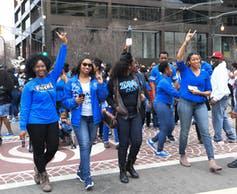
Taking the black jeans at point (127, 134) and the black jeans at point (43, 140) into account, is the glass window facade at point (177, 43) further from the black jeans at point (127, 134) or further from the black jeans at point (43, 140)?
the black jeans at point (43, 140)

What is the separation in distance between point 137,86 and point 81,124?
3.35 ft

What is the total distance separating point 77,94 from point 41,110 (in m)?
0.55

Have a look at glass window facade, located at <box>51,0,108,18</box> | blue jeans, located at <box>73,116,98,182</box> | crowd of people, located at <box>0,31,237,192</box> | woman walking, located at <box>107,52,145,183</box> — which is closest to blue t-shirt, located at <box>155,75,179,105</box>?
crowd of people, located at <box>0,31,237,192</box>

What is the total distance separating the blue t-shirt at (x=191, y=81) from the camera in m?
6.55

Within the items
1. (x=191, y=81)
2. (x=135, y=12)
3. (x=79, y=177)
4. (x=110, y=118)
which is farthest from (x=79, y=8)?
(x=79, y=177)

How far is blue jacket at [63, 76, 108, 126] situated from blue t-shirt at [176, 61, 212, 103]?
1505 millimetres

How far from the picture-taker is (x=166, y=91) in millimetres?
7332

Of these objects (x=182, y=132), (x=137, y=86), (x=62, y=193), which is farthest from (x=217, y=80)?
(x=62, y=193)

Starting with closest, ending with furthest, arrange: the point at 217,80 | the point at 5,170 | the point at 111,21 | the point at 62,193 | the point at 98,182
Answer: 1. the point at 62,193
2. the point at 98,182
3. the point at 5,170
4. the point at 217,80
5. the point at 111,21

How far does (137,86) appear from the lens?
5957 mm

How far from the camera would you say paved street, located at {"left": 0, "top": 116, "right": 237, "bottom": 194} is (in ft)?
18.7

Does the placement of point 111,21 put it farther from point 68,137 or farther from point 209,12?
point 68,137

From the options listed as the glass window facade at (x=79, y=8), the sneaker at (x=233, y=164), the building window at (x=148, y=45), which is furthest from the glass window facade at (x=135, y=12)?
the sneaker at (x=233, y=164)

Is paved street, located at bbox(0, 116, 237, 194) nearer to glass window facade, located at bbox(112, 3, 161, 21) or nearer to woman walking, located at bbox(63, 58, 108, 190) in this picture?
woman walking, located at bbox(63, 58, 108, 190)
